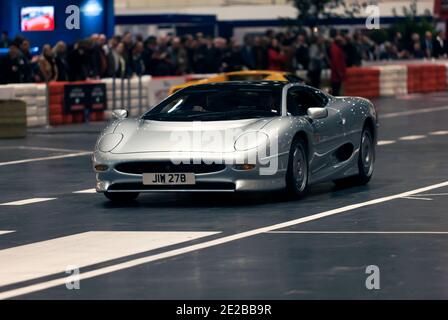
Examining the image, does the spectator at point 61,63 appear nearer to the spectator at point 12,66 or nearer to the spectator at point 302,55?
the spectator at point 12,66

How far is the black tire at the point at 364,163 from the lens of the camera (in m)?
17.9

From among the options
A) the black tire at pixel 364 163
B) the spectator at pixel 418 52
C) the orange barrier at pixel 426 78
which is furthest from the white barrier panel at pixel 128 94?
the spectator at pixel 418 52

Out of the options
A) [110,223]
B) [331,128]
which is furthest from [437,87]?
[110,223]

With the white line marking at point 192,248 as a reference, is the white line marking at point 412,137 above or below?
below

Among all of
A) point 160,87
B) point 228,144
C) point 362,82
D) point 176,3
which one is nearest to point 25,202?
point 228,144

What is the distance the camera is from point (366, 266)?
11078 mm

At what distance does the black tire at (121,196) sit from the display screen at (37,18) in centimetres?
2396

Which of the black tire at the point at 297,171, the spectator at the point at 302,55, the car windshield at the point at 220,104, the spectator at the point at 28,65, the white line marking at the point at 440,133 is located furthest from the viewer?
the spectator at the point at 302,55

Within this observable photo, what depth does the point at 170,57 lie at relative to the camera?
123 ft

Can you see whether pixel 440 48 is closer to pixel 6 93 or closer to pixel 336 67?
pixel 336 67

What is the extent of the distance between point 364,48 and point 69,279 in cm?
4332

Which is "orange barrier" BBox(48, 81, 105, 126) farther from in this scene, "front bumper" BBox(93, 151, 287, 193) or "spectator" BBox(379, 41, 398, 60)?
"spectator" BBox(379, 41, 398, 60)

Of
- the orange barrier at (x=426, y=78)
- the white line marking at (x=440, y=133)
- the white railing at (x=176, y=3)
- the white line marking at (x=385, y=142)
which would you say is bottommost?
the orange barrier at (x=426, y=78)

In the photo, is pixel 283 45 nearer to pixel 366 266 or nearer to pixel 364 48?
pixel 364 48
